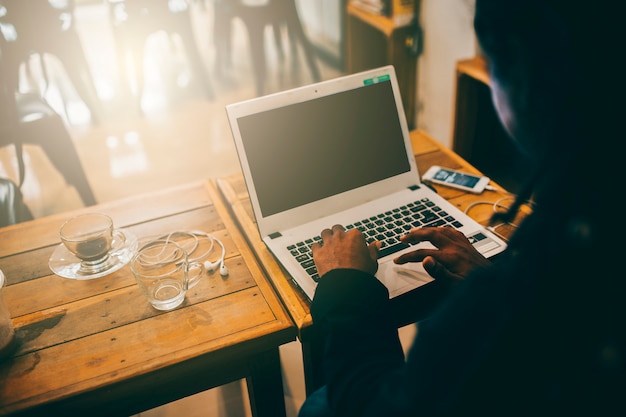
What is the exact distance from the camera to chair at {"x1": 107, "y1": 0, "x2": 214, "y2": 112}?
11.8ft

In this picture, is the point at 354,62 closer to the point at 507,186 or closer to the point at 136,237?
the point at 507,186

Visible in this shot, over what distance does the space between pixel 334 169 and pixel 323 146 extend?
0.06 metres

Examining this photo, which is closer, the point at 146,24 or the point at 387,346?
the point at 387,346

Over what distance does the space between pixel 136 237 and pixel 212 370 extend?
43 centimetres

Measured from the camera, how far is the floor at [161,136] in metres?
1.82

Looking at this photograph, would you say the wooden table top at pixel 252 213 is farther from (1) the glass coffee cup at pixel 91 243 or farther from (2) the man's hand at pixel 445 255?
(1) the glass coffee cup at pixel 91 243

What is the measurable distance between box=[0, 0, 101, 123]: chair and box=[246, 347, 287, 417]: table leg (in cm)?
269

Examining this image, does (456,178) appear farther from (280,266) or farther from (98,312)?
(98,312)

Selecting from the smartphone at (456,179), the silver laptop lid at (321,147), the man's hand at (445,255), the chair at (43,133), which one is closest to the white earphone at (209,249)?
the silver laptop lid at (321,147)

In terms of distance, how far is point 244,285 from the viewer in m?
1.10

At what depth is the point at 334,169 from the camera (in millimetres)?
1276

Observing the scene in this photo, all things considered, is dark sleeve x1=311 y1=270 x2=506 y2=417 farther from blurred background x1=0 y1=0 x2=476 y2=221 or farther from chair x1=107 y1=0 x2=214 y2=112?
chair x1=107 y1=0 x2=214 y2=112

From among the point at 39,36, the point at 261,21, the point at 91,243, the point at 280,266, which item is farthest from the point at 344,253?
the point at 39,36

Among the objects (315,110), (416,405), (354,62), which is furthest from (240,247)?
(354,62)
